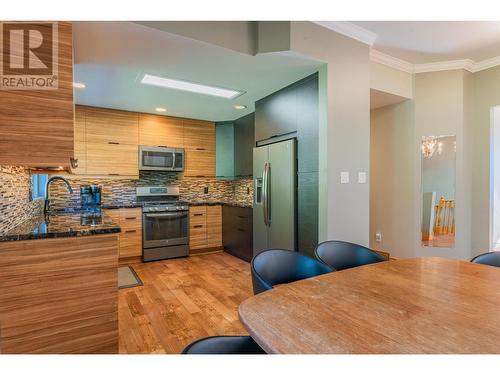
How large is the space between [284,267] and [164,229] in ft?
9.95

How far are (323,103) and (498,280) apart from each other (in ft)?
6.32

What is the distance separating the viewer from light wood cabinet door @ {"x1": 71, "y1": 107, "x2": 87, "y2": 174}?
3869 mm

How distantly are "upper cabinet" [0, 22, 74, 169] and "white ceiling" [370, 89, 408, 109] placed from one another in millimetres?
3147

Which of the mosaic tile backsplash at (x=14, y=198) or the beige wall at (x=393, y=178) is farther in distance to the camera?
the beige wall at (x=393, y=178)

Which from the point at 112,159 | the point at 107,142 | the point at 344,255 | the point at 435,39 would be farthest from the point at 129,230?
the point at 435,39

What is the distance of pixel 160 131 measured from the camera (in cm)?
450

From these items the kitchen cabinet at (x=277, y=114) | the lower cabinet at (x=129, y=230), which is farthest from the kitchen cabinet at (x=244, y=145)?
the lower cabinet at (x=129, y=230)

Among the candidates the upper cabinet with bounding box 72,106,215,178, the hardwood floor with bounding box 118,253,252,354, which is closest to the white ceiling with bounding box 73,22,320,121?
the upper cabinet with bounding box 72,106,215,178

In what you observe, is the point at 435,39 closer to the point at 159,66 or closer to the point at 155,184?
the point at 159,66

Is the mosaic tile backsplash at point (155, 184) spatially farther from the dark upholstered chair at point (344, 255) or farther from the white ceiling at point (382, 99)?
the dark upholstered chair at point (344, 255)

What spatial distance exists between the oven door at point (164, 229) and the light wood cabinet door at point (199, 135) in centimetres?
122

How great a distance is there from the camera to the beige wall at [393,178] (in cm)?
373

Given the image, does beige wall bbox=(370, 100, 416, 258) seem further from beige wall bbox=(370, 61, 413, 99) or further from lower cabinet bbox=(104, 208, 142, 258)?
lower cabinet bbox=(104, 208, 142, 258)
